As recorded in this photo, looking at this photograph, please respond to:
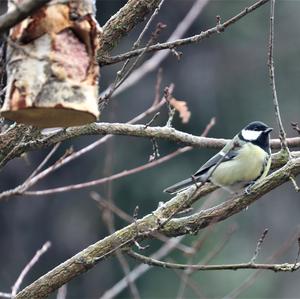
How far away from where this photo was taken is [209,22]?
13.6 metres

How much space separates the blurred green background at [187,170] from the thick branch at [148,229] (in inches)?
301

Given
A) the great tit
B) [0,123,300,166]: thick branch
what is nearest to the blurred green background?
the great tit

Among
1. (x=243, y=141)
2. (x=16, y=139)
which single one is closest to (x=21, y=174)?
(x=243, y=141)

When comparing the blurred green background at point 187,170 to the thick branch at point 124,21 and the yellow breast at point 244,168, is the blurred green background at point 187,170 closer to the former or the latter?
the yellow breast at point 244,168

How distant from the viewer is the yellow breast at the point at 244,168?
3742mm

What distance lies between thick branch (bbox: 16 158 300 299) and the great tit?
536 mm

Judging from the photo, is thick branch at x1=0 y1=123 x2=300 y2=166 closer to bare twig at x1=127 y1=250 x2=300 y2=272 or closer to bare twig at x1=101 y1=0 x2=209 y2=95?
bare twig at x1=101 y1=0 x2=209 y2=95

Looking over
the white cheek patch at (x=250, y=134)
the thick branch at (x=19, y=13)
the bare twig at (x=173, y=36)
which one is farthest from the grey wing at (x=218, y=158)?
the thick branch at (x=19, y=13)

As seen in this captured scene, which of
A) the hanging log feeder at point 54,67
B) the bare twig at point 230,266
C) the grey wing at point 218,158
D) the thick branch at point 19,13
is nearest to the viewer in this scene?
the thick branch at point 19,13

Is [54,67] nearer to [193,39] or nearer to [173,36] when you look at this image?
[193,39]

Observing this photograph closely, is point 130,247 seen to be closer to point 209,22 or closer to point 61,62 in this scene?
point 61,62

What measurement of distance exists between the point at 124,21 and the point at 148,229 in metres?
0.70

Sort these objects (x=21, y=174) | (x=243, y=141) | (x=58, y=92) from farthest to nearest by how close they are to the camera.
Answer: (x=21, y=174), (x=243, y=141), (x=58, y=92)

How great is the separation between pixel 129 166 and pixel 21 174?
1626 mm
